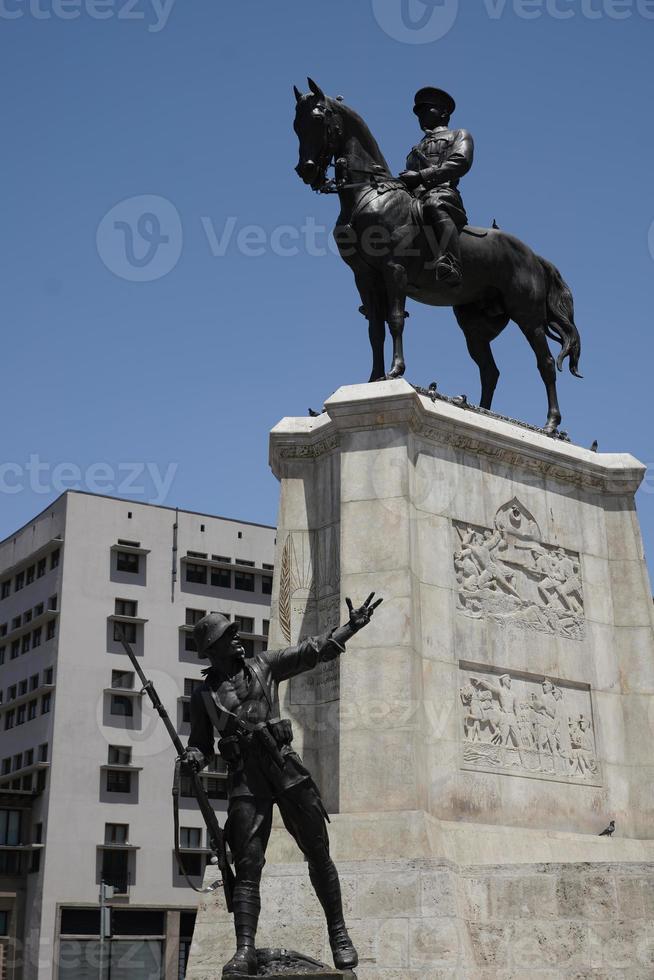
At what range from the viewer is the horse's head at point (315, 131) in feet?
50.7

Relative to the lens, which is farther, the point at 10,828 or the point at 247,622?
the point at 247,622

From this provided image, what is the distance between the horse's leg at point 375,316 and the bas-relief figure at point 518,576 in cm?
250

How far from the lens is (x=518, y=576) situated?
15.0m

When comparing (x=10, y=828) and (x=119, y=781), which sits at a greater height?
(x=119, y=781)

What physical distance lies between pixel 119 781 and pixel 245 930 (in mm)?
52241

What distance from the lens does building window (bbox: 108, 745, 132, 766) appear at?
59781 millimetres

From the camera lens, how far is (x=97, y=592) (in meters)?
62.7

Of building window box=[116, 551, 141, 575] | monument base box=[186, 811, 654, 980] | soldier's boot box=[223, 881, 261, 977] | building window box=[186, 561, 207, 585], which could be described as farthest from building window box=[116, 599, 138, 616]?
soldier's boot box=[223, 881, 261, 977]

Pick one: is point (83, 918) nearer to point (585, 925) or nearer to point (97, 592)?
point (97, 592)

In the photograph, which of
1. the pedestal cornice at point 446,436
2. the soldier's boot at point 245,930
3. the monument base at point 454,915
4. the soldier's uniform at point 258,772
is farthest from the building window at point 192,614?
the soldier's boot at point 245,930

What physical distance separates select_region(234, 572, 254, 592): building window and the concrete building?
0.05 meters

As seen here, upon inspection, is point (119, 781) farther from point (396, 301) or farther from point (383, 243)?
point (383, 243)

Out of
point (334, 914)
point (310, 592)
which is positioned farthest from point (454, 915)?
point (310, 592)

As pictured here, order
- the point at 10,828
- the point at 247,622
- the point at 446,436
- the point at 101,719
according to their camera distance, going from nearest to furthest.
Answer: the point at 446,436
the point at 10,828
the point at 101,719
the point at 247,622
